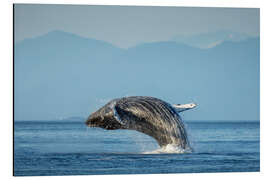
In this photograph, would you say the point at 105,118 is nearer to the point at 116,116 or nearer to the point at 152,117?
the point at 116,116

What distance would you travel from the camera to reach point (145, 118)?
69.1 feet

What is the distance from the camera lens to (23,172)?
2027 cm

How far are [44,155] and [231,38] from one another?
8175 millimetres

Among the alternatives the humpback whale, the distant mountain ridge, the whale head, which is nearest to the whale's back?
the humpback whale

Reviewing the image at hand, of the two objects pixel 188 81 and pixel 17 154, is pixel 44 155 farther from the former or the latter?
pixel 188 81

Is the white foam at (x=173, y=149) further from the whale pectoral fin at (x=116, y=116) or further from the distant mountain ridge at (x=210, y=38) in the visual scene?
the distant mountain ridge at (x=210, y=38)

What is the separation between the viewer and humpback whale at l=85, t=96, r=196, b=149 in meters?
20.8

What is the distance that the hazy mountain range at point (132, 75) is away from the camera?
25266mm

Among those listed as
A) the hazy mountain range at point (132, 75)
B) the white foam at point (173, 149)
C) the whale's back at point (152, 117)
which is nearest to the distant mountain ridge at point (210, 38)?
the hazy mountain range at point (132, 75)

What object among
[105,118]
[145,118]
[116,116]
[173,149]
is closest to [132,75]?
[173,149]

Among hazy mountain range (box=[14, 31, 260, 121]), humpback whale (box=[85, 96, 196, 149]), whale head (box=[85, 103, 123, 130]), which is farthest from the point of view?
hazy mountain range (box=[14, 31, 260, 121])

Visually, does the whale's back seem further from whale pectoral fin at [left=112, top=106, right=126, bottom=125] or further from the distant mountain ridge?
the distant mountain ridge

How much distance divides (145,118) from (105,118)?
4.21 ft
